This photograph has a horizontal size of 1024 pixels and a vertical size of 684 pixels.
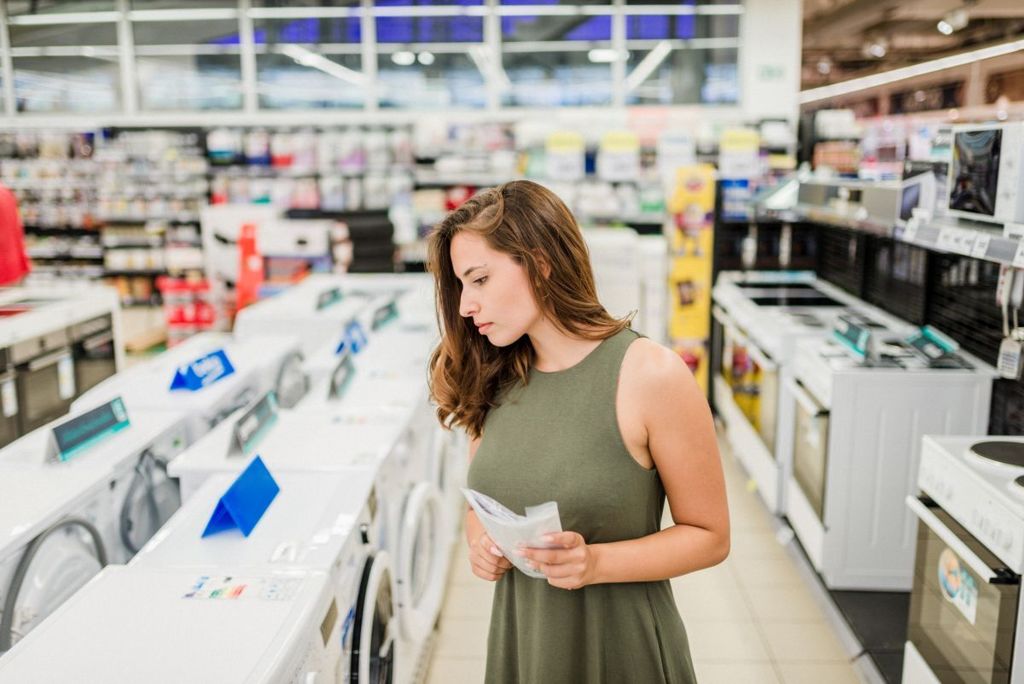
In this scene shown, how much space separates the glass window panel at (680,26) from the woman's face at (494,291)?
1002 centimetres

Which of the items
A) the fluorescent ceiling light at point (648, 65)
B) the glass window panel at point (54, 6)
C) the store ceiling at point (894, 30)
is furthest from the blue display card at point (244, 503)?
the glass window panel at point (54, 6)

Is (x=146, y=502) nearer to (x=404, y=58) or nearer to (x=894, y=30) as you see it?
(x=404, y=58)

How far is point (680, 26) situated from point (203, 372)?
8.94 meters

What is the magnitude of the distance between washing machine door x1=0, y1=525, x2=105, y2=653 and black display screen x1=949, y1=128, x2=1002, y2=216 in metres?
2.84

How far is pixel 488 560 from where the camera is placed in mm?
1642

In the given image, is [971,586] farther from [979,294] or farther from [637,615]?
[979,294]

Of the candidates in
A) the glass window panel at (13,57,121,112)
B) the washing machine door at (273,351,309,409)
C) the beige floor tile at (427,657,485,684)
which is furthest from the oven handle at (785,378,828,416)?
the glass window panel at (13,57,121,112)

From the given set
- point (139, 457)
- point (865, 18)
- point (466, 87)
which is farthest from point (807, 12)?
point (139, 457)

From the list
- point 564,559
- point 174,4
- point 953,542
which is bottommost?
point 953,542

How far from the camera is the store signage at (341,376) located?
343 cm

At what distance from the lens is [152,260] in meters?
10.9

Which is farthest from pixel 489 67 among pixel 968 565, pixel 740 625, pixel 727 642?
pixel 968 565

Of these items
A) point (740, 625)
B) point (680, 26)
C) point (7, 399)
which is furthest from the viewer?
point (680, 26)

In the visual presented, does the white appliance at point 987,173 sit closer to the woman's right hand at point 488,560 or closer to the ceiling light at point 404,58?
the woman's right hand at point 488,560
